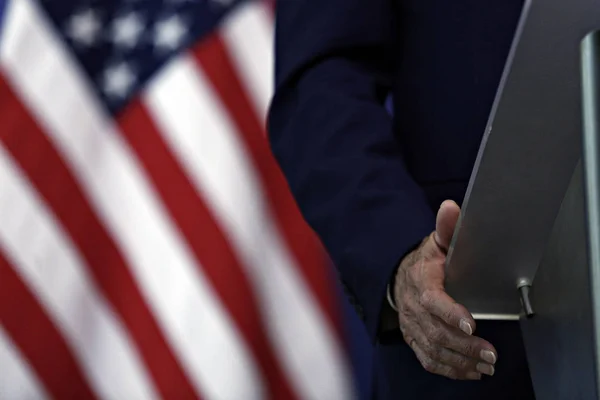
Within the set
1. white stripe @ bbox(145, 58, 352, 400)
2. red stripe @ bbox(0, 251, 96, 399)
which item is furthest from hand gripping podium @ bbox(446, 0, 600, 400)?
red stripe @ bbox(0, 251, 96, 399)

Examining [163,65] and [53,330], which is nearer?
[53,330]

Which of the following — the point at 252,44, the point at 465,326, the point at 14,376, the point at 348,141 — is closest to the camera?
the point at 465,326

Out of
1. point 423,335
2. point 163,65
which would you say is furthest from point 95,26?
point 423,335

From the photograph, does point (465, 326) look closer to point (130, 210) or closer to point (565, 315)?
point (565, 315)

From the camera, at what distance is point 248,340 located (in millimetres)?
1371

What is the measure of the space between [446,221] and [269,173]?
0.93 metres

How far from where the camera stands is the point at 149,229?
1.39 m

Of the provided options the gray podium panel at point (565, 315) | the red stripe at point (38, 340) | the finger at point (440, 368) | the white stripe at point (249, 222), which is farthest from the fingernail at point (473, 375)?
the red stripe at point (38, 340)

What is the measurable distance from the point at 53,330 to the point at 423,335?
0.95 metres

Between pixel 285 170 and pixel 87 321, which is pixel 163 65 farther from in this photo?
pixel 285 170

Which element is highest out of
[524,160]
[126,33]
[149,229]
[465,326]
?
[126,33]

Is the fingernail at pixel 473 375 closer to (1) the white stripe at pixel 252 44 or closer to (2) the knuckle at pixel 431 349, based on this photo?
(2) the knuckle at pixel 431 349

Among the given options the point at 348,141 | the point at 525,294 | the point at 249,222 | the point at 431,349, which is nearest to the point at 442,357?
the point at 431,349

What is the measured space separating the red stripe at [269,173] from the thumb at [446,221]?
34.8 inches
